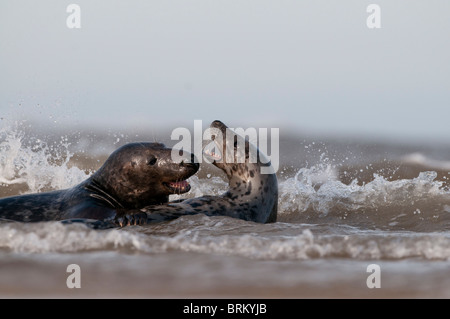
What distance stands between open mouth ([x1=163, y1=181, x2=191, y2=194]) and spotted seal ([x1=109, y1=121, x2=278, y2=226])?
116 mm

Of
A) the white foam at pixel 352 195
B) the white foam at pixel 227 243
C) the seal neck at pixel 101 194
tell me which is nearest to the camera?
the white foam at pixel 227 243

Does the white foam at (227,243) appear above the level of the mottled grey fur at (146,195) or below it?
below

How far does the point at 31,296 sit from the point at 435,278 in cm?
262

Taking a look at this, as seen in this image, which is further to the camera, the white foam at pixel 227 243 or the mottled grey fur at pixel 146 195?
the mottled grey fur at pixel 146 195

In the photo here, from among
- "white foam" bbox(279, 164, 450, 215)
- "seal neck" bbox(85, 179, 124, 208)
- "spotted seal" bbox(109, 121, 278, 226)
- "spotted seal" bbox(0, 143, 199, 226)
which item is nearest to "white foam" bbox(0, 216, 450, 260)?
"spotted seal" bbox(109, 121, 278, 226)

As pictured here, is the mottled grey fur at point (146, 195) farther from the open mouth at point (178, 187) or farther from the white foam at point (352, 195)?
the white foam at point (352, 195)

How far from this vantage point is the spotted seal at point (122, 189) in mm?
7445

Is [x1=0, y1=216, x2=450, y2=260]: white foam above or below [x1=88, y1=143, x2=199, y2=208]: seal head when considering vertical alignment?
below

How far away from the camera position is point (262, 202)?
24.9 feet

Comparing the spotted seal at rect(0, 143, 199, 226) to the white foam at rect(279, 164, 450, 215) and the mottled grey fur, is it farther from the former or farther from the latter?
the white foam at rect(279, 164, 450, 215)

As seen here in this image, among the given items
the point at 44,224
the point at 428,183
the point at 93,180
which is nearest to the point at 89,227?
the point at 44,224

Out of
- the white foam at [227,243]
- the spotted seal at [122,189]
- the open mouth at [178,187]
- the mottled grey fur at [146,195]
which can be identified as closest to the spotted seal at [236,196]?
the mottled grey fur at [146,195]

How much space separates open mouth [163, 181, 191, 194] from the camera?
7543 millimetres

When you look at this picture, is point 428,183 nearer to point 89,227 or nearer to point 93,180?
point 93,180
